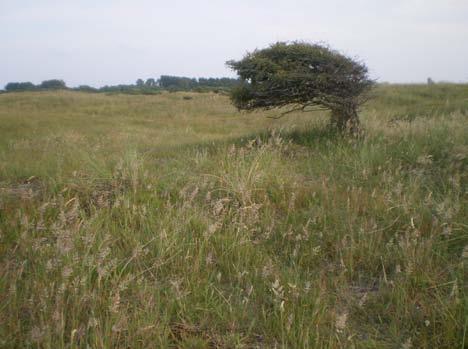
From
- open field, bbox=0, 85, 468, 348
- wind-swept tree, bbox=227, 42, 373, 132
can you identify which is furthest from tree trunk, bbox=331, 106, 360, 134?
open field, bbox=0, 85, 468, 348

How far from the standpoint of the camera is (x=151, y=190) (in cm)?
373

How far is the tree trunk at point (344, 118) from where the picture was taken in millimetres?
6789

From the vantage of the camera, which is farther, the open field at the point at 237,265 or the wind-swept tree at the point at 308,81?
the wind-swept tree at the point at 308,81

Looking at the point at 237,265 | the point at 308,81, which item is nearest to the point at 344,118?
the point at 308,81

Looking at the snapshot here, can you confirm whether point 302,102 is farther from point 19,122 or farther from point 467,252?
point 19,122

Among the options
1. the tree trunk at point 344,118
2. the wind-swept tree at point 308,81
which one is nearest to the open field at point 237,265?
the tree trunk at point 344,118

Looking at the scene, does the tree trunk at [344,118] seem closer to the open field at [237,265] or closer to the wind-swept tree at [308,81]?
the wind-swept tree at [308,81]

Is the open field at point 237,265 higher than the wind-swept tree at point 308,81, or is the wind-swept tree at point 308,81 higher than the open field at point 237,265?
the wind-swept tree at point 308,81

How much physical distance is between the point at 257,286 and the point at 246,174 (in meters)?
1.79

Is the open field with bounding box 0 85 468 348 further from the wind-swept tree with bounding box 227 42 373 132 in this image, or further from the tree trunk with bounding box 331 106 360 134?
the wind-swept tree with bounding box 227 42 373 132

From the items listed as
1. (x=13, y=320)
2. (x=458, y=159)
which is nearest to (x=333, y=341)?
(x=13, y=320)

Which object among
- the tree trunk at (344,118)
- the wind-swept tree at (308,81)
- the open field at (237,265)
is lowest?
the open field at (237,265)

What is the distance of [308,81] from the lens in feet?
22.1

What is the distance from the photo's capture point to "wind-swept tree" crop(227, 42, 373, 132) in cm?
676
